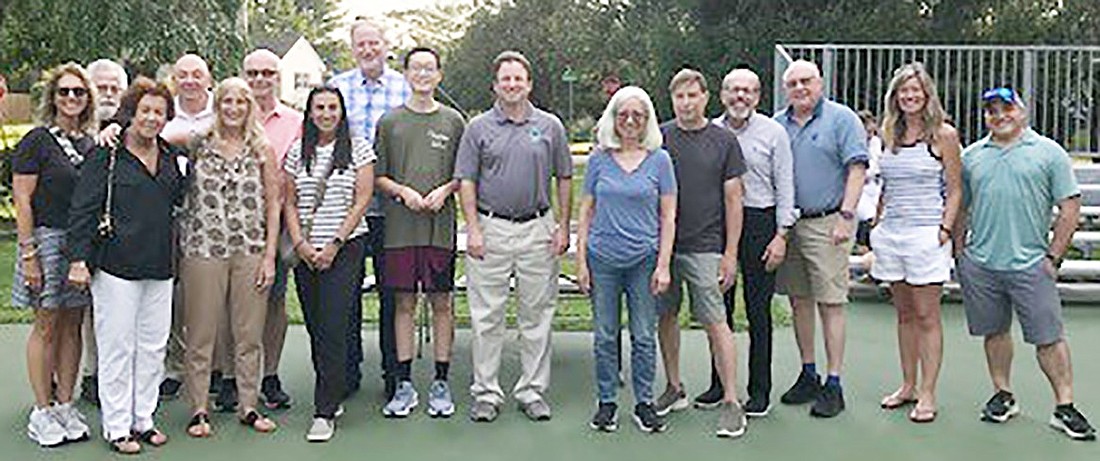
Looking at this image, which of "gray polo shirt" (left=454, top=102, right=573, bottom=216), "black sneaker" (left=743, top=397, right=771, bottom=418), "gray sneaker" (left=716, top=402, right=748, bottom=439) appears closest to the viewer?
"gray sneaker" (left=716, top=402, right=748, bottom=439)

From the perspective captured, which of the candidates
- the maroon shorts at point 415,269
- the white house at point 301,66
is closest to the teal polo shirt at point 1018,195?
the maroon shorts at point 415,269

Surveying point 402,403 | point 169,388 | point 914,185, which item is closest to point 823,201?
point 914,185

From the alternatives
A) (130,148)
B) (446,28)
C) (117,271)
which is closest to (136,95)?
(130,148)

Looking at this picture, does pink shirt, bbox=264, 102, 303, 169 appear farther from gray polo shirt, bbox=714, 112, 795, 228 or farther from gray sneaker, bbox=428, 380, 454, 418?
gray polo shirt, bbox=714, 112, 795, 228

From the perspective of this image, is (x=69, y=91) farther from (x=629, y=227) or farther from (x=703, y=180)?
(x=703, y=180)

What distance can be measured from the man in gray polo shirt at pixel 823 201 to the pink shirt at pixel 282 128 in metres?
2.17

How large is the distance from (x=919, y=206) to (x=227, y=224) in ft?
9.60

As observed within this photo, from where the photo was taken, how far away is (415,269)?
5.49 metres

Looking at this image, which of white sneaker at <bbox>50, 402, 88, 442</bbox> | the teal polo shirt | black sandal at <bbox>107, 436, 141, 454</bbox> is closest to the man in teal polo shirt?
the teal polo shirt

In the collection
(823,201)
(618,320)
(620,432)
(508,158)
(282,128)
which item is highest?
(282,128)

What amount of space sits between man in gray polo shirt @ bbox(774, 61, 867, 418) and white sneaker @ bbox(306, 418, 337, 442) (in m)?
2.12

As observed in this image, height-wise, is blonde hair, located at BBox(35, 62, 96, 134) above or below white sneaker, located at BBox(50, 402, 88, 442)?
above

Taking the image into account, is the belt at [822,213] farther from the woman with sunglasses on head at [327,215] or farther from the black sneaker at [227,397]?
the black sneaker at [227,397]

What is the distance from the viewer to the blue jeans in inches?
205
